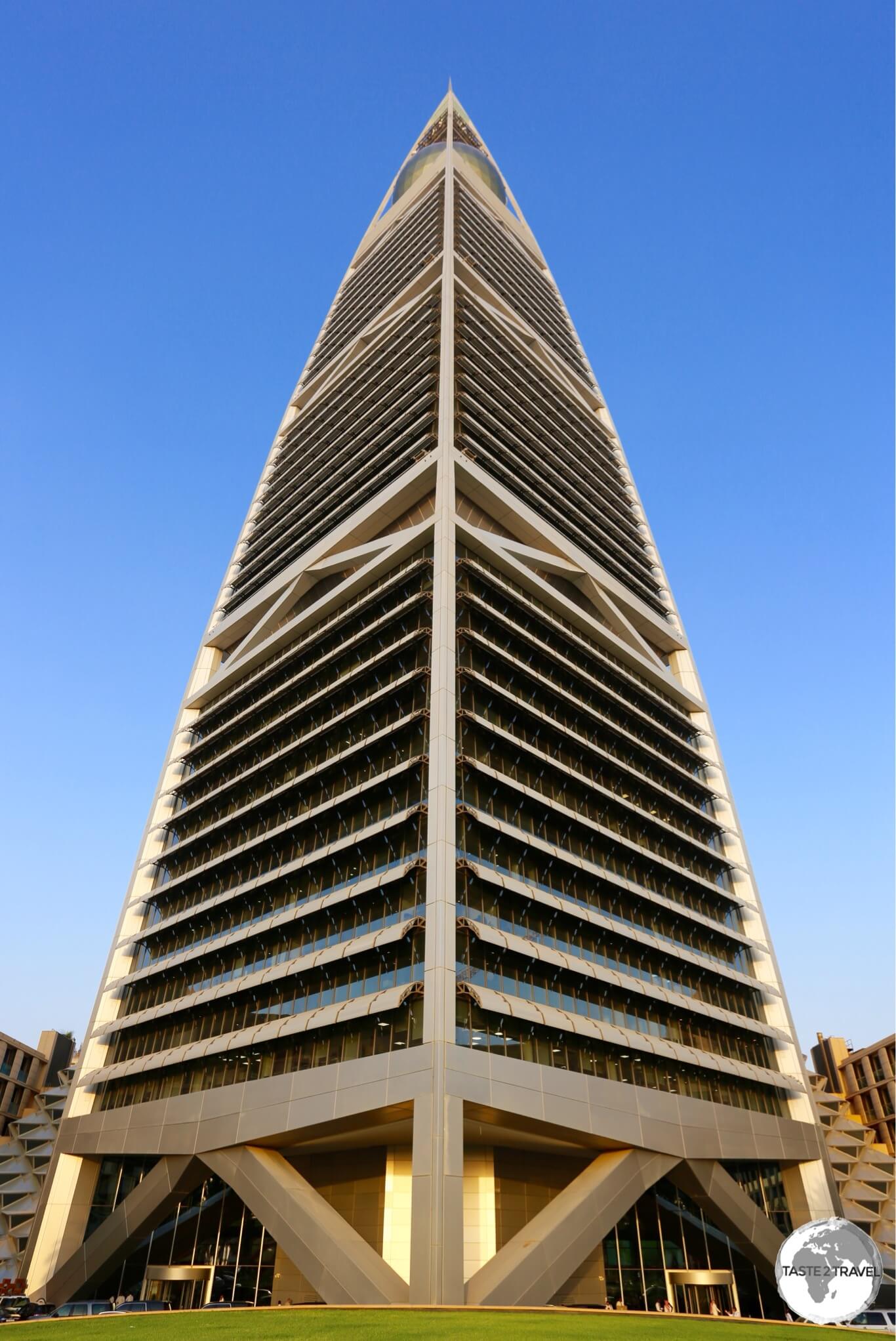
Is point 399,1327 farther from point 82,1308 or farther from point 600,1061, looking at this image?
point 82,1308

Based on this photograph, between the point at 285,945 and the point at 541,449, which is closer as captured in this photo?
the point at 285,945

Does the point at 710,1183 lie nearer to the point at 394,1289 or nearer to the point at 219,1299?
the point at 394,1289

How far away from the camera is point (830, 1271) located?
937cm

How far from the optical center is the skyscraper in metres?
28.7

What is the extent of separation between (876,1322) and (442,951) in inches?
548

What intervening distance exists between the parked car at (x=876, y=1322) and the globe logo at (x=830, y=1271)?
859 centimetres

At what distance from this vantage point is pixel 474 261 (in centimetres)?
7581

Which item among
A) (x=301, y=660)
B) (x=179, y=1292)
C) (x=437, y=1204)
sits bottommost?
(x=179, y=1292)

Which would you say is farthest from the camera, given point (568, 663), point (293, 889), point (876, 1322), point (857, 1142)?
point (857, 1142)

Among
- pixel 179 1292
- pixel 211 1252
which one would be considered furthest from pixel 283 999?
pixel 179 1292

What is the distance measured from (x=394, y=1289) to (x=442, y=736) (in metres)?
17.1

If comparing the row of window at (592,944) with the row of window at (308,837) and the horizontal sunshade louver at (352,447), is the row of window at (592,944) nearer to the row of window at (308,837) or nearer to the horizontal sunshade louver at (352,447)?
the row of window at (308,837)

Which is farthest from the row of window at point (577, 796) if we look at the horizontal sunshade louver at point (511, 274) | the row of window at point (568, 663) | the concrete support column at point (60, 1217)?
the horizontal sunshade louver at point (511, 274)

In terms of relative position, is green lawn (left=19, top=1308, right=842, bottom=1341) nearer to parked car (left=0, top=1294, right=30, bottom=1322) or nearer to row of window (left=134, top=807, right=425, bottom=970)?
parked car (left=0, top=1294, right=30, bottom=1322)
